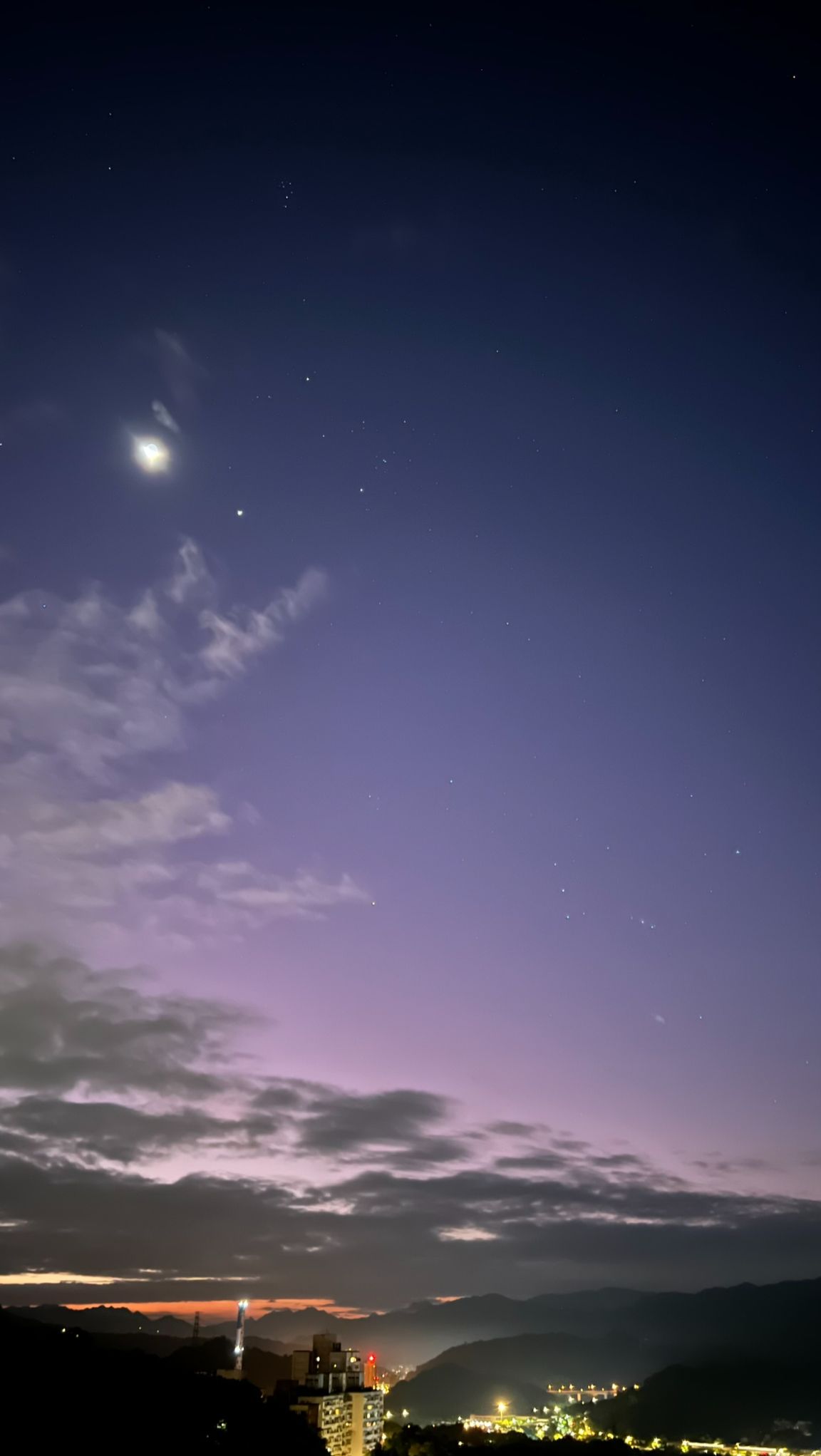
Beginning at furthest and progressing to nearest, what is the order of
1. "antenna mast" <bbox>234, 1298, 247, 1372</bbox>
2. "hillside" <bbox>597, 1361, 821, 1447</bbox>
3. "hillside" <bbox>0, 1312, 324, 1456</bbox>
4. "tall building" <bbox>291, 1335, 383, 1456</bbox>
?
"hillside" <bbox>597, 1361, 821, 1447</bbox>, "antenna mast" <bbox>234, 1298, 247, 1372</bbox>, "tall building" <bbox>291, 1335, 383, 1456</bbox>, "hillside" <bbox>0, 1312, 324, 1456</bbox>

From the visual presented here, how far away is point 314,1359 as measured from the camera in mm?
84750

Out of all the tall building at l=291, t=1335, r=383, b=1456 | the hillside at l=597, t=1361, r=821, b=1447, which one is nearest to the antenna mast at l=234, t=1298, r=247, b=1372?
the tall building at l=291, t=1335, r=383, b=1456

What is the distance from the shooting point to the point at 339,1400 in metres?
77.5

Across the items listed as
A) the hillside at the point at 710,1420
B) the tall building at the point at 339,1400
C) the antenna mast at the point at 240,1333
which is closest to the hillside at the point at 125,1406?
the tall building at the point at 339,1400

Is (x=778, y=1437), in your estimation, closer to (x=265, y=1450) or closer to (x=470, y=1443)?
(x=470, y=1443)

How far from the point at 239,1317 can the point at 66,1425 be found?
6055 cm

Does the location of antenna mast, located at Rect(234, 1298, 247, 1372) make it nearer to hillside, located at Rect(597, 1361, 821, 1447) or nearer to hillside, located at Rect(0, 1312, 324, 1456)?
hillside, located at Rect(0, 1312, 324, 1456)

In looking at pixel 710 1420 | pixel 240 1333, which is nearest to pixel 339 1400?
pixel 240 1333

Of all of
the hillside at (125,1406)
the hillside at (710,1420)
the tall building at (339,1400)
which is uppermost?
the hillside at (125,1406)

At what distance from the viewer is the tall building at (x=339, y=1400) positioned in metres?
73.6

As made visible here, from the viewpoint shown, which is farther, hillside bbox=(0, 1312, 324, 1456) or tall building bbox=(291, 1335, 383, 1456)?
tall building bbox=(291, 1335, 383, 1456)

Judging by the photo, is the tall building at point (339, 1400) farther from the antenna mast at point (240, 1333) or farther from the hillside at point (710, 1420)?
the hillside at point (710, 1420)

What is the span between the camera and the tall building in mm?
73625

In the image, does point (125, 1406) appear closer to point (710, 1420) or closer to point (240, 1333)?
point (240, 1333)
